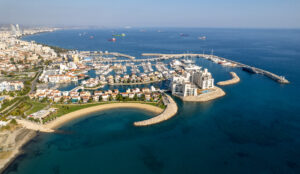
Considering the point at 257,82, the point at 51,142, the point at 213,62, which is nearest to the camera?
the point at 51,142

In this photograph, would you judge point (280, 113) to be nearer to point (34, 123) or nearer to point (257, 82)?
point (257, 82)

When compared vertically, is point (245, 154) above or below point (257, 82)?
below

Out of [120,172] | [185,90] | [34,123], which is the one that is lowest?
[120,172]

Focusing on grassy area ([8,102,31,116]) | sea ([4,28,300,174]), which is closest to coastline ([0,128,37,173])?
sea ([4,28,300,174])

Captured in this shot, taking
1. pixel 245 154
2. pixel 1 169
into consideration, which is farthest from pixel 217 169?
pixel 1 169

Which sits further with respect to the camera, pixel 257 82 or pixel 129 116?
pixel 257 82

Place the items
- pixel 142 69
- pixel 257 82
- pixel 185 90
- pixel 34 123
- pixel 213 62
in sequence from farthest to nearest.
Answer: pixel 213 62 → pixel 142 69 → pixel 257 82 → pixel 185 90 → pixel 34 123

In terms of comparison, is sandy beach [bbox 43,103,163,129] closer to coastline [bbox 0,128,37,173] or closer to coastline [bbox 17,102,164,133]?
coastline [bbox 17,102,164,133]

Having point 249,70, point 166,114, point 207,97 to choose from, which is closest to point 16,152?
point 166,114

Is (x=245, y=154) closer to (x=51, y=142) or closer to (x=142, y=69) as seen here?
(x=51, y=142)

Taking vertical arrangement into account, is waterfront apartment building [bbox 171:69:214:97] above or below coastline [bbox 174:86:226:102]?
above
